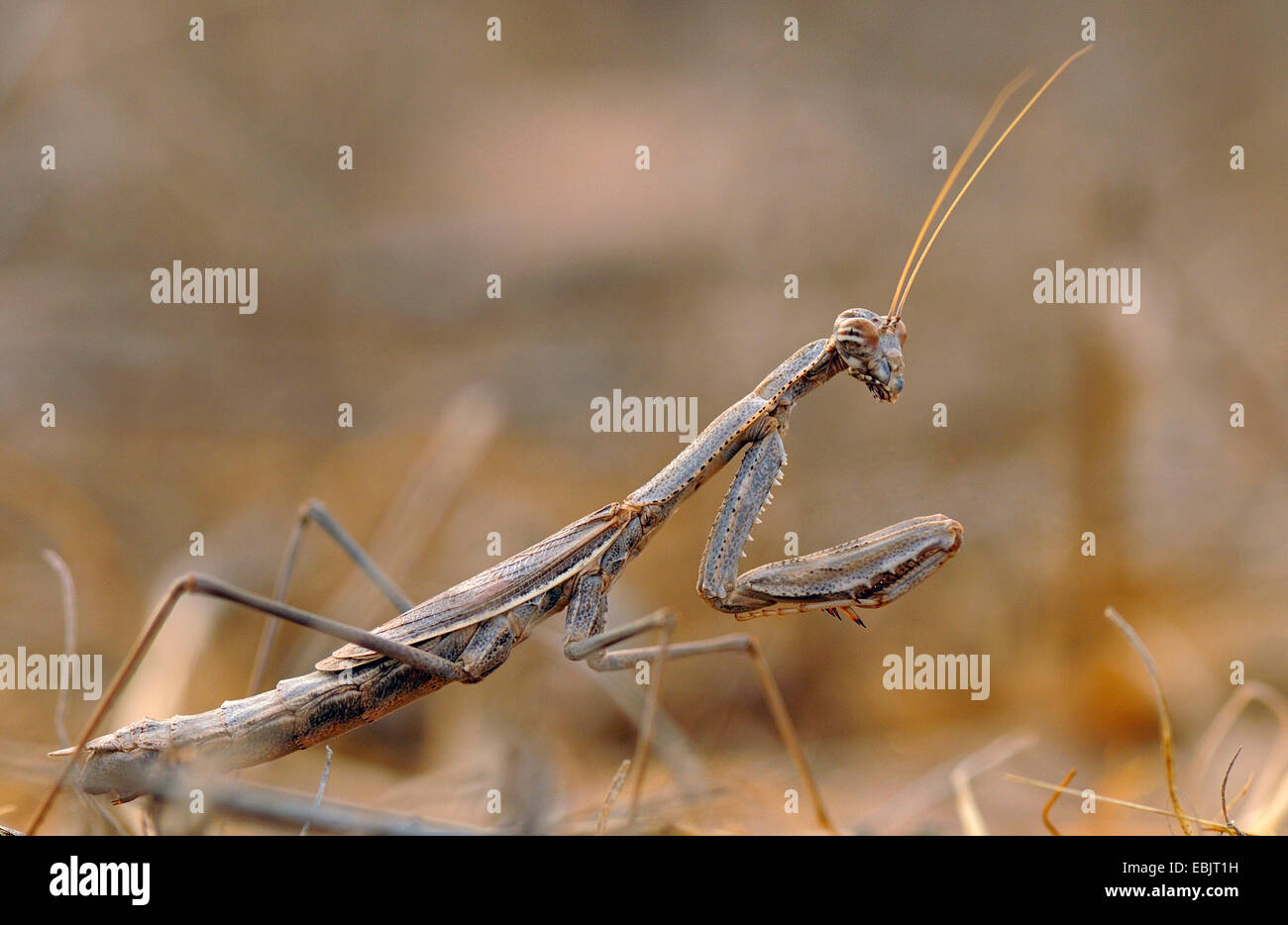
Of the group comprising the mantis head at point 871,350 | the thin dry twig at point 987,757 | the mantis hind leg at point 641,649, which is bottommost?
the thin dry twig at point 987,757

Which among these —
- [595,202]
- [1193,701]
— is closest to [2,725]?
[595,202]

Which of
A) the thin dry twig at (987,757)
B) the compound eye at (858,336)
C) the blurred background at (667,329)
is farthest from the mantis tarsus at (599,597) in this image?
the blurred background at (667,329)

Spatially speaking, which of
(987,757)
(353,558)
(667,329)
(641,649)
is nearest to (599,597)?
(641,649)

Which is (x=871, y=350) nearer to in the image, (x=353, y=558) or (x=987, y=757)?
(x=353, y=558)

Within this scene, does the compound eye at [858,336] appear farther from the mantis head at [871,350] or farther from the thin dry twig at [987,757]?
the thin dry twig at [987,757]

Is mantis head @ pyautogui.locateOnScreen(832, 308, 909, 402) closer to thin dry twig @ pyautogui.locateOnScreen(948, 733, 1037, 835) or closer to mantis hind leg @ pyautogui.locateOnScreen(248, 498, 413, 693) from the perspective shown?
thin dry twig @ pyautogui.locateOnScreen(948, 733, 1037, 835)

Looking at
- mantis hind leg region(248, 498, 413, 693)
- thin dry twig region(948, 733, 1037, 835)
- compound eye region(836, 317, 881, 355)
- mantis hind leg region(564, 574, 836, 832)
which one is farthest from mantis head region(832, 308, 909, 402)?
mantis hind leg region(248, 498, 413, 693)

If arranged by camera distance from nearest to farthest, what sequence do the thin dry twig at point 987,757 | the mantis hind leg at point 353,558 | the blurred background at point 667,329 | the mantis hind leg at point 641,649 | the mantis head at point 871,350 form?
the mantis hind leg at point 641,649, the mantis head at point 871,350, the mantis hind leg at point 353,558, the thin dry twig at point 987,757, the blurred background at point 667,329
